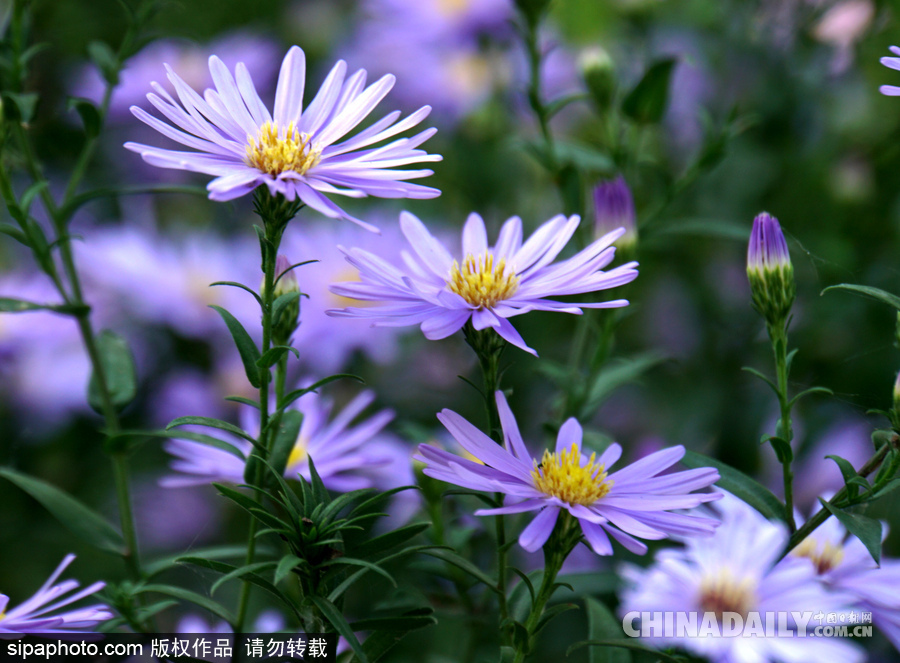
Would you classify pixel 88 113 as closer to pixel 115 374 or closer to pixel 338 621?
pixel 115 374

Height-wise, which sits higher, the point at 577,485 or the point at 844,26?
the point at 844,26

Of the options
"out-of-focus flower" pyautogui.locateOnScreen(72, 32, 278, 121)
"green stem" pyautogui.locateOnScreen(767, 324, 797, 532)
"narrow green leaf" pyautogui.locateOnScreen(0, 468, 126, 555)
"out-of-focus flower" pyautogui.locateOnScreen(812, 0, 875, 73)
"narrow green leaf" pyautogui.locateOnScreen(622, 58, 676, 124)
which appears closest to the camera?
"green stem" pyautogui.locateOnScreen(767, 324, 797, 532)

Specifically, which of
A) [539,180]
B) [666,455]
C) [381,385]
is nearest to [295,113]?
[666,455]

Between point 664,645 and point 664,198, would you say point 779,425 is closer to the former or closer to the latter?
point 664,645

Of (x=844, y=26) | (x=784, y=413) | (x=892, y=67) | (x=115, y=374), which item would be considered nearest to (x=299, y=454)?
(x=115, y=374)

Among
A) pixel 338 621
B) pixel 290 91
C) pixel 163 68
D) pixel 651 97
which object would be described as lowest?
pixel 338 621

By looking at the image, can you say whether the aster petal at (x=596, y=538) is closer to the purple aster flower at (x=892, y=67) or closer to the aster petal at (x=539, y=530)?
the aster petal at (x=539, y=530)

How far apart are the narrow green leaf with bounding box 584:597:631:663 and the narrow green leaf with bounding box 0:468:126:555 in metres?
0.34

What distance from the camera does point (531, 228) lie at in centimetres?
117

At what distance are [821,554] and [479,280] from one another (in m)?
0.35

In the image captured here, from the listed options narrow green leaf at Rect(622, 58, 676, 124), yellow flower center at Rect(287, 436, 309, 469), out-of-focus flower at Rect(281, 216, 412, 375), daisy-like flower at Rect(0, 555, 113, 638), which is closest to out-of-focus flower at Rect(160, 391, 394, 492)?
yellow flower center at Rect(287, 436, 309, 469)

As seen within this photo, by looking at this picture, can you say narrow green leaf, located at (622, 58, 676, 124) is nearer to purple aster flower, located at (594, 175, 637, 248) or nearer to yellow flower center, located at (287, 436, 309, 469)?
purple aster flower, located at (594, 175, 637, 248)

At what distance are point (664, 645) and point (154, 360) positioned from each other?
0.78 m

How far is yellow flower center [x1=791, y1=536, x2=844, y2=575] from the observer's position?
62 centimetres
